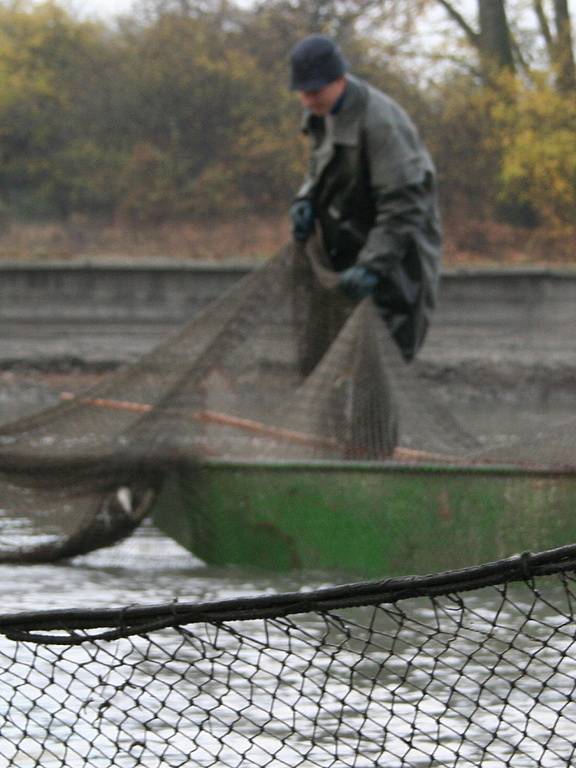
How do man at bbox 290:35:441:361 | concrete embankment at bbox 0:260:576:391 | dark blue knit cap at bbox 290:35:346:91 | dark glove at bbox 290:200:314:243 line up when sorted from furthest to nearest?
concrete embankment at bbox 0:260:576:391
dark glove at bbox 290:200:314:243
man at bbox 290:35:441:361
dark blue knit cap at bbox 290:35:346:91

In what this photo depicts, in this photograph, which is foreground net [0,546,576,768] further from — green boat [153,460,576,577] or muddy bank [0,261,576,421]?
muddy bank [0,261,576,421]

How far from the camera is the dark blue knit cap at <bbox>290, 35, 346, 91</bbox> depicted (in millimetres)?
8109

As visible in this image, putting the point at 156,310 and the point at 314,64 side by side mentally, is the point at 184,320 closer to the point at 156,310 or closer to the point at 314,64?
the point at 156,310

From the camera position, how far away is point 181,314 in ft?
70.8

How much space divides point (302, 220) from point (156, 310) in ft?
42.8

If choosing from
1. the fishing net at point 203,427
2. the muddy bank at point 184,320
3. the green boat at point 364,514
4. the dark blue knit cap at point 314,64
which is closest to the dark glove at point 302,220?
the fishing net at point 203,427

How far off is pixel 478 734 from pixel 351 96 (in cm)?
453

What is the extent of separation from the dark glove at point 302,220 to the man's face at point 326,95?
60 cm

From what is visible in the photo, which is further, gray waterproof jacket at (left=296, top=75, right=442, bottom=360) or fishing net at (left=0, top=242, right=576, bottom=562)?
gray waterproof jacket at (left=296, top=75, right=442, bottom=360)

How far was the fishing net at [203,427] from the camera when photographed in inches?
299

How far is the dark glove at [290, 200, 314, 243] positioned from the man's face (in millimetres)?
599

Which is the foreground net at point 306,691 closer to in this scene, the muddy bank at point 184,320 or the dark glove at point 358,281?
the dark glove at point 358,281

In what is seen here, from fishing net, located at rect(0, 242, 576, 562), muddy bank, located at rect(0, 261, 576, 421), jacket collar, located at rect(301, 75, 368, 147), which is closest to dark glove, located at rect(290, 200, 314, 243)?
fishing net, located at rect(0, 242, 576, 562)

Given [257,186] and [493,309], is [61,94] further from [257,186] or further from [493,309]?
[493,309]
